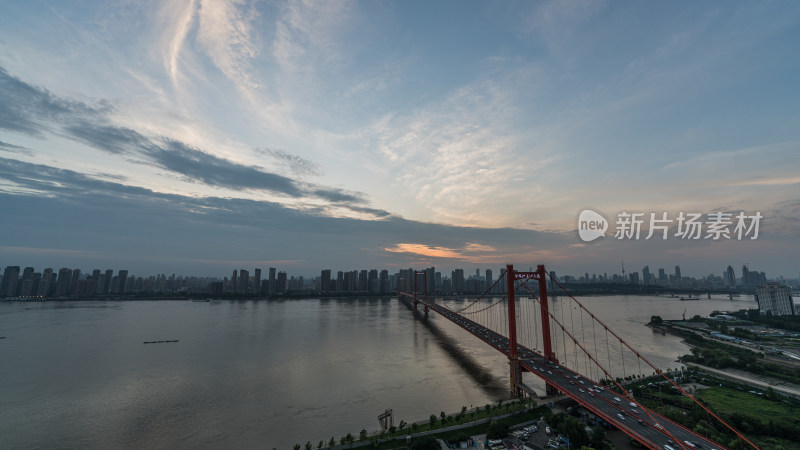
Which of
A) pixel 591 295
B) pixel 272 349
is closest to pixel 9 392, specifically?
pixel 272 349

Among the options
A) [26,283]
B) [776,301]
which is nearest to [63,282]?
[26,283]

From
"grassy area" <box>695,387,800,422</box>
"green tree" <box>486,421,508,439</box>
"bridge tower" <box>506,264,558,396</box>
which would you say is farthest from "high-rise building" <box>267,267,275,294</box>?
"grassy area" <box>695,387,800,422</box>

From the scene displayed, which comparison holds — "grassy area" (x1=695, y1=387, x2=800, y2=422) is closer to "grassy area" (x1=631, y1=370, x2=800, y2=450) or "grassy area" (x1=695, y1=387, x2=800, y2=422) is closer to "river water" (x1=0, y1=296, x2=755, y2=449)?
"grassy area" (x1=631, y1=370, x2=800, y2=450)

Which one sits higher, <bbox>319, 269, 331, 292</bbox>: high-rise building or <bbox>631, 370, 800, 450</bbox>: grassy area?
<bbox>319, 269, 331, 292</bbox>: high-rise building

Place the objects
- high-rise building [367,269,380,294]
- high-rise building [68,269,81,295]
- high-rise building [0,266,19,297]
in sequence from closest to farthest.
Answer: high-rise building [0,266,19,297]
high-rise building [68,269,81,295]
high-rise building [367,269,380,294]

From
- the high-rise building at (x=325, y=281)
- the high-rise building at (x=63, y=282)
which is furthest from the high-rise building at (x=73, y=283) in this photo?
the high-rise building at (x=325, y=281)

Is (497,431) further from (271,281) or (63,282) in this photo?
(63,282)

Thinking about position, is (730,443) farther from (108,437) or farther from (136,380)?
(136,380)
